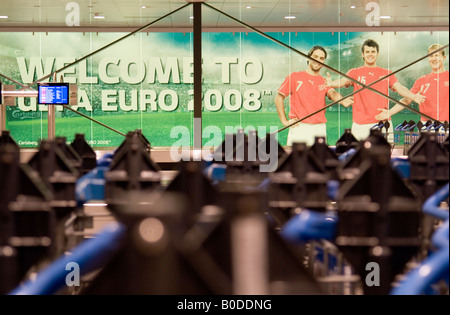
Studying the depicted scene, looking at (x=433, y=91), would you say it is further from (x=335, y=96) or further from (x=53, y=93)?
(x=53, y=93)

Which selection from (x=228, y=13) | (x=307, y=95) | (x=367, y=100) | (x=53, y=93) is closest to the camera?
(x=53, y=93)

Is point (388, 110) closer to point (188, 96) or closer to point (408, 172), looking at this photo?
point (188, 96)

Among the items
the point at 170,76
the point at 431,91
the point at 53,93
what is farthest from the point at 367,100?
the point at 53,93

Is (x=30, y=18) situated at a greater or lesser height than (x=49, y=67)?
greater

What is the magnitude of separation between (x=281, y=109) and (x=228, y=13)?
95.5 inches

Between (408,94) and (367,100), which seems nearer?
(367,100)

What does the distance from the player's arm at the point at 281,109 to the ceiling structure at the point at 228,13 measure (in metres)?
1.42

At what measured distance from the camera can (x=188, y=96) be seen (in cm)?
1358

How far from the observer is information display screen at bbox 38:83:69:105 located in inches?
289

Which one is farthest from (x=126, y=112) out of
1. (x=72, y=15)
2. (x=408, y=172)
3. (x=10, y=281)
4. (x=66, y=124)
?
(x=10, y=281)

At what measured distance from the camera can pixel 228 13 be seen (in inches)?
476

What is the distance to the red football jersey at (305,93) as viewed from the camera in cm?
1352

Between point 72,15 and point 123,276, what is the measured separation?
11.6 m

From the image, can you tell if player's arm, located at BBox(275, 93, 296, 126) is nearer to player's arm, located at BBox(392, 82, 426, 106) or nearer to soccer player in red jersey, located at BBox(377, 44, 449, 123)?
player's arm, located at BBox(392, 82, 426, 106)
